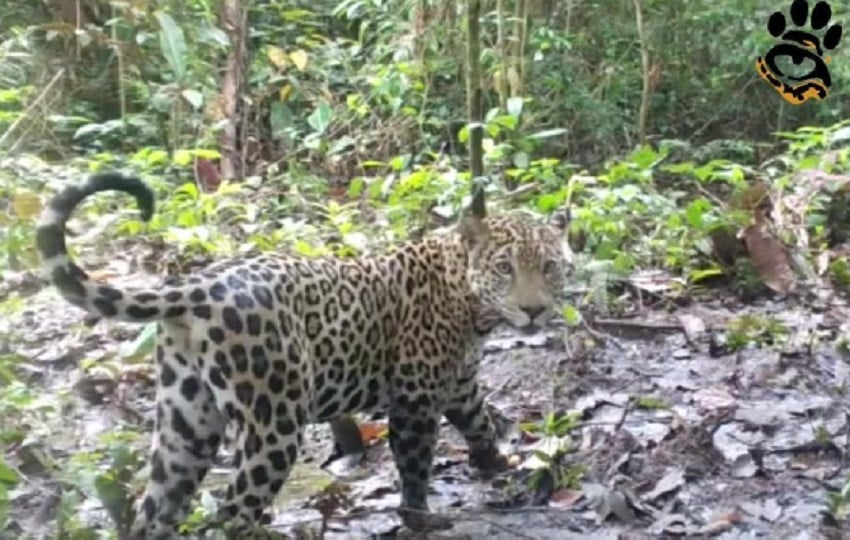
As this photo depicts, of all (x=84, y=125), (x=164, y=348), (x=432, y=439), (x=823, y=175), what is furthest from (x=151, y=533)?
(x=823, y=175)

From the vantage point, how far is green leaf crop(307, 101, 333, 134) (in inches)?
345

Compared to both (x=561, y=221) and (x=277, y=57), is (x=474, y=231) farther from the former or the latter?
(x=277, y=57)

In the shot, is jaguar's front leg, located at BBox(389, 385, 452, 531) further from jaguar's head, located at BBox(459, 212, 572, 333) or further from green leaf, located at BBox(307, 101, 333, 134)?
green leaf, located at BBox(307, 101, 333, 134)

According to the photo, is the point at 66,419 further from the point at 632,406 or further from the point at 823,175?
the point at 823,175

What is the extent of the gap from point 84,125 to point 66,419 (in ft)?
10.5

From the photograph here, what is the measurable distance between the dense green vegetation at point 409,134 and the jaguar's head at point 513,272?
130cm

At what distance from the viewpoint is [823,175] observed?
8055 millimetres

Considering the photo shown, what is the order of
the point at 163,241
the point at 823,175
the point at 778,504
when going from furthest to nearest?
1. the point at 823,175
2. the point at 163,241
3. the point at 778,504

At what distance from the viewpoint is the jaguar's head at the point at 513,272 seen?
524 centimetres

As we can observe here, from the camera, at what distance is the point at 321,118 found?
28.9ft

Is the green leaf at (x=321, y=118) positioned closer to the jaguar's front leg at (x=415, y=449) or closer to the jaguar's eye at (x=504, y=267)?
the jaguar's eye at (x=504, y=267)

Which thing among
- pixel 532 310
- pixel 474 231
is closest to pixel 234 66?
pixel 474 231

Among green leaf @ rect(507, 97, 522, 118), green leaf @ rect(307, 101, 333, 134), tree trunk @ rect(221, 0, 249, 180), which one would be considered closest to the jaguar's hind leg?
green leaf @ rect(507, 97, 522, 118)

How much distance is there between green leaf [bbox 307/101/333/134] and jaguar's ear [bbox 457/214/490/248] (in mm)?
3479
